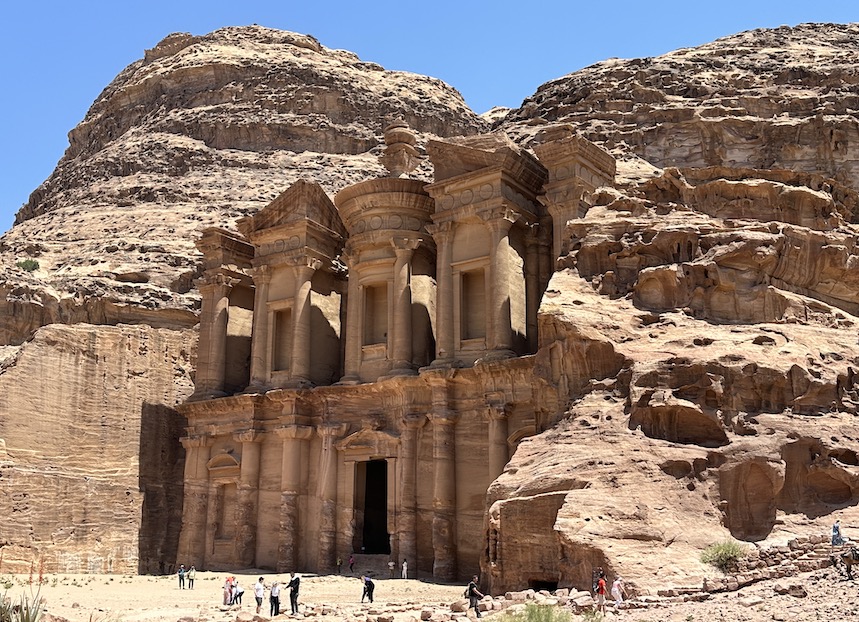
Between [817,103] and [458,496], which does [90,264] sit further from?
[817,103]

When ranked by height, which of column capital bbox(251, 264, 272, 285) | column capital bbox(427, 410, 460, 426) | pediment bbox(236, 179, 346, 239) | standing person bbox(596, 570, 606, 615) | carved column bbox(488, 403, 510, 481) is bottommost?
standing person bbox(596, 570, 606, 615)

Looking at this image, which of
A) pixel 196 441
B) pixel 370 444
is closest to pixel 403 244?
pixel 370 444

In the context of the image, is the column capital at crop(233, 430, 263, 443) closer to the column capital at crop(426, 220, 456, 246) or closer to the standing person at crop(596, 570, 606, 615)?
the column capital at crop(426, 220, 456, 246)

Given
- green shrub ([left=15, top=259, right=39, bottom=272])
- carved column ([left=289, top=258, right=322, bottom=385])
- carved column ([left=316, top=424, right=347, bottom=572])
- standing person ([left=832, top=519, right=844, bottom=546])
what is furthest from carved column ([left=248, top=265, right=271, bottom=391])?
standing person ([left=832, top=519, right=844, bottom=546])

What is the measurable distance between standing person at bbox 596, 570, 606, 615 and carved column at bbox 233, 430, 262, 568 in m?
20.7

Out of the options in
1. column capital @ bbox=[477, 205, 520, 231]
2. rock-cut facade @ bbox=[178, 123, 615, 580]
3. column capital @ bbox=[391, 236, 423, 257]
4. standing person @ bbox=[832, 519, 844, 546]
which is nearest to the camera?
standing person @ bbox=[832, 519, 844, 546]

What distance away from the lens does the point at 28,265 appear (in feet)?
166

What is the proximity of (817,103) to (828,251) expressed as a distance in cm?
2577

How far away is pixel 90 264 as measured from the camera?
50.9 meters

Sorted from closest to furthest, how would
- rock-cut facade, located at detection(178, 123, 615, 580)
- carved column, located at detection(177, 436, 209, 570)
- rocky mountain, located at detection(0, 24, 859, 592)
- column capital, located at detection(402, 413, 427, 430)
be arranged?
rocky mountain, located at detection(0, 24, 859, 592) → rock-cut facade, located at detection(178, 123, 615, 580) → column capital, located at detection(402, 413, 427, 430) → carved column, located at detection(177, 436, 209, 570)

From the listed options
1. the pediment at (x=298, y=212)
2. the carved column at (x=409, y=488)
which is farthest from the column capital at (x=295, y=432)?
the pediment at (x=298, y=212)

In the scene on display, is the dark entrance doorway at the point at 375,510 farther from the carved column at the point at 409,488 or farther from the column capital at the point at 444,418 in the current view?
the column capital at the point at 444,418

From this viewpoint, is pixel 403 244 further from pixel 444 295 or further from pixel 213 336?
pixel 213 336

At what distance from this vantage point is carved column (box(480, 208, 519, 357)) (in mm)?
30281
